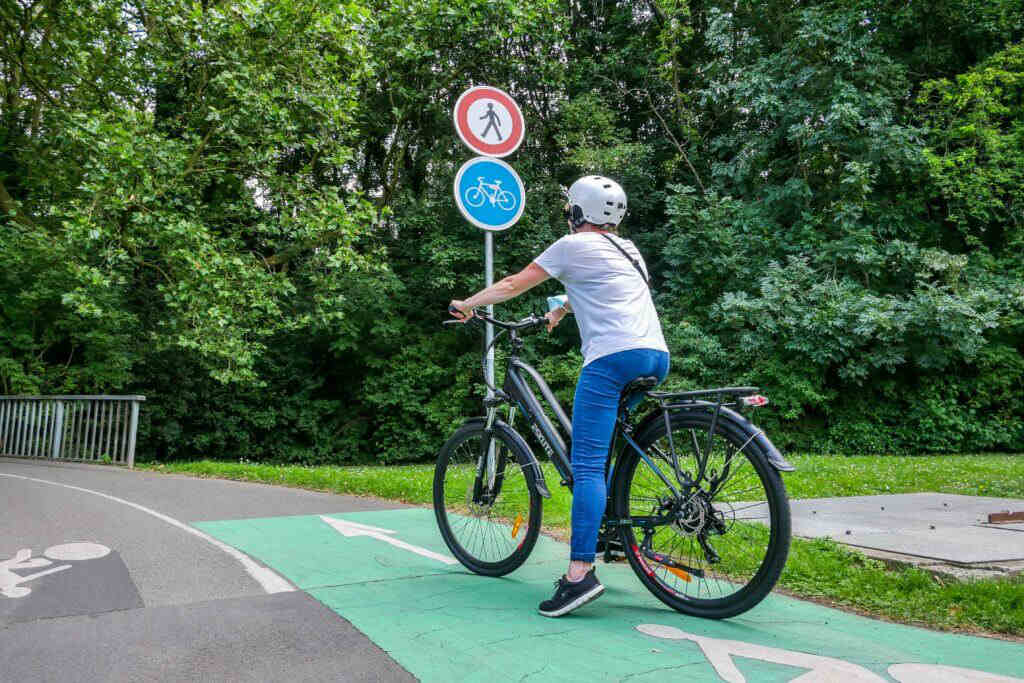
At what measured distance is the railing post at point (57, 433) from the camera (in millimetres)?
12656

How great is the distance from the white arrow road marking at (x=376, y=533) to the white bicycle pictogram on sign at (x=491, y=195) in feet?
8.06

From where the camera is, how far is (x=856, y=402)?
680 inches

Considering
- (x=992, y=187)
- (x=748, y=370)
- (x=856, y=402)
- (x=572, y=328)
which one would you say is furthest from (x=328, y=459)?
(x=992, y=187)

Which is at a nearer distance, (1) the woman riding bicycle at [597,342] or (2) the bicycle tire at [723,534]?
(2) the bicycle tire at [723,534]

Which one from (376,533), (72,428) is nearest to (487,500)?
(376,533)

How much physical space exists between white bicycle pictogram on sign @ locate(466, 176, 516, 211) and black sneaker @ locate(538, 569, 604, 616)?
3.28 meters

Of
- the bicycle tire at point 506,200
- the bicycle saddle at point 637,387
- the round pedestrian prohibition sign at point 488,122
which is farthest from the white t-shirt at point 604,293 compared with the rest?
the round pedestrian prohibition sign at point 488,122

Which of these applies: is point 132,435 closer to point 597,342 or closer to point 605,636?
point 597,342

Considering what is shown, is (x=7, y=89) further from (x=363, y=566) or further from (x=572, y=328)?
(x=363, y=566)

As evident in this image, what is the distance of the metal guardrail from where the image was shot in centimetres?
1196

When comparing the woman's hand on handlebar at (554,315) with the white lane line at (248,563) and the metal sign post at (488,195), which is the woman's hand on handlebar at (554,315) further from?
the white lane line at (248,563)

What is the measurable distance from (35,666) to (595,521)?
7.20 feet

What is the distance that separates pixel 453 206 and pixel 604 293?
1646 cm

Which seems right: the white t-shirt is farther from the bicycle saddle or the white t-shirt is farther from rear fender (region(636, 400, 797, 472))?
rear fender (region(636, 400, 797, 472))
